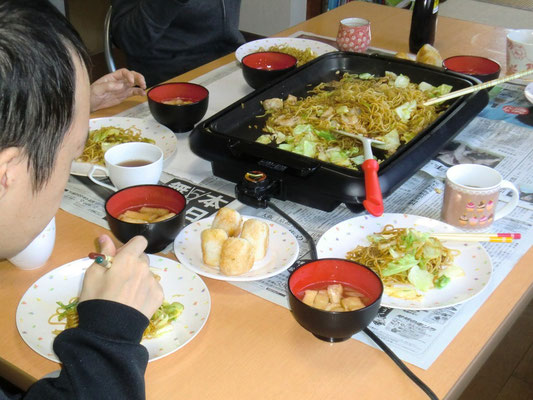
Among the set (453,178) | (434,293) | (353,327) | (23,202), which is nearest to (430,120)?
(453,178)

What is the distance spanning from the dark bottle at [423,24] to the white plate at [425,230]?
1064mm

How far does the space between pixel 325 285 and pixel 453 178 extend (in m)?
0.42

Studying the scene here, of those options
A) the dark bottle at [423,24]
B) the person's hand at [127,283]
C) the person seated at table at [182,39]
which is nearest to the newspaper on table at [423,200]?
the person's hand at [127,283]

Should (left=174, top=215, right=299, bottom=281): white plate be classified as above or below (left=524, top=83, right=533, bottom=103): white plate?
below

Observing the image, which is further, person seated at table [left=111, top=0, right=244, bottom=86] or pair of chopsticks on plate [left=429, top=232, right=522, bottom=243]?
person seated at table [left=111, top=0, right=244, bottom=86]

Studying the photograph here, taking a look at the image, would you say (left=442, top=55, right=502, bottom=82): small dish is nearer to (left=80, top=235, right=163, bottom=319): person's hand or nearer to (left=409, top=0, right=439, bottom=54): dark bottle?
(left=409, top=0, right=439, bottom=54): dark bottle

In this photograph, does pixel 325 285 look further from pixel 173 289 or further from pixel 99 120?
pixel 99 120

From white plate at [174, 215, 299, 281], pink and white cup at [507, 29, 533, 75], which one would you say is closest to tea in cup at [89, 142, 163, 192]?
white plate at [174, 215, 299, 281]

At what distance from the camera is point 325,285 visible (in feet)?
3.55

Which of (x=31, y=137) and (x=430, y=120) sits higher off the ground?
(x=31, y=137)

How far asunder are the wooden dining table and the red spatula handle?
0.86ft

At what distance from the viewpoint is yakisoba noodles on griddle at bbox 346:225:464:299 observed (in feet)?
3.73

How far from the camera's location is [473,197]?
1271 millimetres

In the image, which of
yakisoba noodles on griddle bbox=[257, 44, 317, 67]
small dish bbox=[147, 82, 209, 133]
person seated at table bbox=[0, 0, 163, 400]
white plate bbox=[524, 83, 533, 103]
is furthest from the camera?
yakisoba noodles on griddle bbox=[257, 44, 317, 67]
